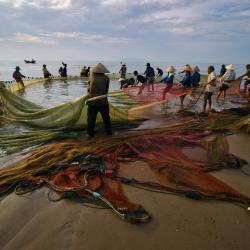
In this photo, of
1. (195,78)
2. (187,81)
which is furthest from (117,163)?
(195,78)

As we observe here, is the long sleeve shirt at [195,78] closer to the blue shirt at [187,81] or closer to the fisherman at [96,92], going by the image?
the blue shirt at [187,81]

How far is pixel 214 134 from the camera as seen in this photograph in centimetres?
749

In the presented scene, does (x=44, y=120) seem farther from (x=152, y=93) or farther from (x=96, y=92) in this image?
(x=152, y=93)

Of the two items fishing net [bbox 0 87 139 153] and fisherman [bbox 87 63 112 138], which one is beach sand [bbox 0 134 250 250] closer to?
fishing net [bbox 0 87 139 153]

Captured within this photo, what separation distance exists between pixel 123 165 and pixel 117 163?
0.37 ft

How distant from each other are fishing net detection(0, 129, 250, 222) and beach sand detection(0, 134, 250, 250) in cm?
19

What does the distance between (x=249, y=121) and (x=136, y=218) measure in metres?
5.19

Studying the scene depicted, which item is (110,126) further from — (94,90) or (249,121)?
(249,121)

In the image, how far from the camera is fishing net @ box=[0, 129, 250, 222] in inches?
169

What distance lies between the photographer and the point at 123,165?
5422 mm

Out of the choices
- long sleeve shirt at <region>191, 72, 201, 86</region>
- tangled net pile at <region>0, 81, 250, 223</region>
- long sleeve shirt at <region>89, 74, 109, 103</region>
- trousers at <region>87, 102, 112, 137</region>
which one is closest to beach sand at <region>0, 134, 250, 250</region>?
tangled net pile at <region>0, 81, 250, 223</region>

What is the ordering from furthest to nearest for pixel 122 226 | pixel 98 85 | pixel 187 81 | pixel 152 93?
pixel 187 81 → pixel 152 93 → pixel 98 85 → pixel 122 226

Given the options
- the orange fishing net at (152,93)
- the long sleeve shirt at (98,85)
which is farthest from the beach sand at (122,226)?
the orange fishing net at (152,93)

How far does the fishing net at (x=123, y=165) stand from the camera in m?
4.30
